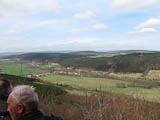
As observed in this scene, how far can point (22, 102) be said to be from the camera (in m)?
1.83

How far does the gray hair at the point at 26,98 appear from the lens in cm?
182

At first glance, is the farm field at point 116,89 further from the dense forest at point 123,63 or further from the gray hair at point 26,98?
the dense forest at point 123,63

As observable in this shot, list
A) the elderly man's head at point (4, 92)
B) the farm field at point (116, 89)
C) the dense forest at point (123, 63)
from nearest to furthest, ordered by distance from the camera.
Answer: the elderly man's head at point (4, 92) → the farm field at point (116, 89) → the dense forest at point (123, 63)

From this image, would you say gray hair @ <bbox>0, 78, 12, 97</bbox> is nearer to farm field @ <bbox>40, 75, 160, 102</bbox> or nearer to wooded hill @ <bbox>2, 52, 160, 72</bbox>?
farm field @ <bbox>40, 75, 160, 102</bbox>

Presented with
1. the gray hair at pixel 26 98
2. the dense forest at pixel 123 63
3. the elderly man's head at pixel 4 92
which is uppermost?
the gray hair at pixel 26 98

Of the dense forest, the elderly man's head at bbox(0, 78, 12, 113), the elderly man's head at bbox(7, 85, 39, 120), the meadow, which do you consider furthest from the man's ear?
the dense forest

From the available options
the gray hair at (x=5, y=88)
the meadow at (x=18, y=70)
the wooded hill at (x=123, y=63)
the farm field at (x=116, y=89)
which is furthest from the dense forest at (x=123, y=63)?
the gray hair at (x=5, y=88)

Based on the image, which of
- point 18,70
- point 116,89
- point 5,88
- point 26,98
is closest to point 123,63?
point 116,89

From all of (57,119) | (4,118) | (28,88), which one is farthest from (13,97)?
(4,118)

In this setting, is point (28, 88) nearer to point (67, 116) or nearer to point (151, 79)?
point (67, 116)

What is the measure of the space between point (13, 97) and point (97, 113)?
2.30 metres

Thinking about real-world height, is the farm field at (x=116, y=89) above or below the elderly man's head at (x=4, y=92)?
below

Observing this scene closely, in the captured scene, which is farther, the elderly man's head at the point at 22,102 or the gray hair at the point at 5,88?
the gray hair at the point at 5,88

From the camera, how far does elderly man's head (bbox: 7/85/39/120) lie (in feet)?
5.99
